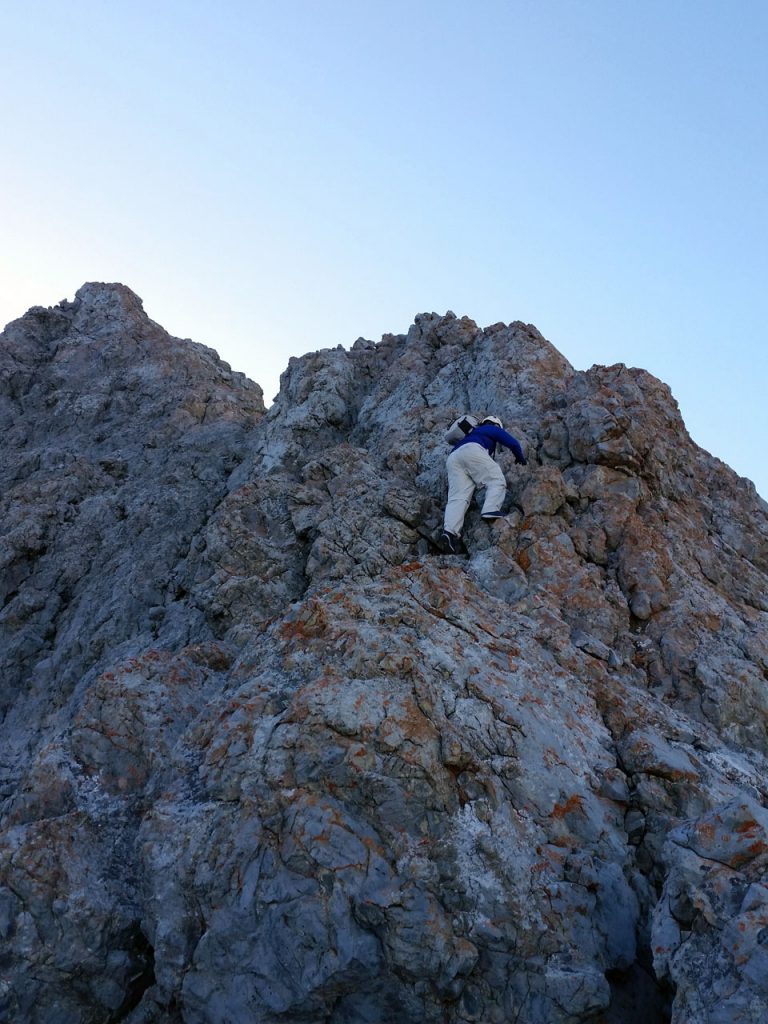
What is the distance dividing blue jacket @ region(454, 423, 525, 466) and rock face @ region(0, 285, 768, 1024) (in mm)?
598

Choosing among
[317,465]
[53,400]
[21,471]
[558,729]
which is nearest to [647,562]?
[558,729]

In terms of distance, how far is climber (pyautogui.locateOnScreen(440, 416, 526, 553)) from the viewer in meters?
12.6

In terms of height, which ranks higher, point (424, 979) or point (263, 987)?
point (424, 979)

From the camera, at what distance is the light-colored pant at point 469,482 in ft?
41.4

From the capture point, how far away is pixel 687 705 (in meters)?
10.4

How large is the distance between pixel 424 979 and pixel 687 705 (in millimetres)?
5499

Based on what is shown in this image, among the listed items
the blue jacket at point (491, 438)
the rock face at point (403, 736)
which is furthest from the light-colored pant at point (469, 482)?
the rock face at point (403, 736)

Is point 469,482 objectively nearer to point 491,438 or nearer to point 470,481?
point 470,481

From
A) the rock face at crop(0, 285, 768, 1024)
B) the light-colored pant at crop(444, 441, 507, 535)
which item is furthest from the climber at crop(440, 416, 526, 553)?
the rock face at crop(0, 285, 768, 1024)

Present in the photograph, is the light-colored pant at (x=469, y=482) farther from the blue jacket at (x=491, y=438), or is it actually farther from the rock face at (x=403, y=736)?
the rock face at (x=403, y=736)

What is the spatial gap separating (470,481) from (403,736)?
578 cm

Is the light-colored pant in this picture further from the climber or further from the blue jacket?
the blue jacket

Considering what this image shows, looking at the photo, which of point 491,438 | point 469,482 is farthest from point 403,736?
point 491,438

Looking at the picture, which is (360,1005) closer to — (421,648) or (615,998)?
(615,998)
